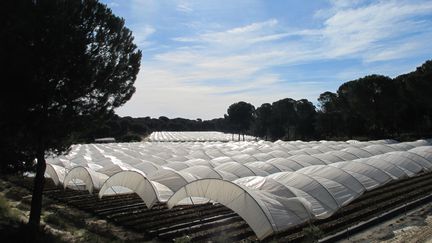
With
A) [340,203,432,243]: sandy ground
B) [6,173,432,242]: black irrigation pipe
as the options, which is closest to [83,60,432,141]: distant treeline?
[6,173,432,242]: black irrigation pipe

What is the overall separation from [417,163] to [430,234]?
13.8 metres

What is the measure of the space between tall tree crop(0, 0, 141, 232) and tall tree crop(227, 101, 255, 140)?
10988cm

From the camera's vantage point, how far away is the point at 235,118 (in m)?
127

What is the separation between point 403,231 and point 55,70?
14191 mm

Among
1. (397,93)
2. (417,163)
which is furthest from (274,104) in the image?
(417,163)

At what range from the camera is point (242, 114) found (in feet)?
413

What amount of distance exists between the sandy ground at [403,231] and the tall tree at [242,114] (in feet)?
359

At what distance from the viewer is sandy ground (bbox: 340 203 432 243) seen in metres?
13.0

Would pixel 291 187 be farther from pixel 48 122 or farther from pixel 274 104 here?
pixel 274 104

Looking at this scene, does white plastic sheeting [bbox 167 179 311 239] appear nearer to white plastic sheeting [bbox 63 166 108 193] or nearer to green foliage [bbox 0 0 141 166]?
green foliage [bbox 0 0 141 166]

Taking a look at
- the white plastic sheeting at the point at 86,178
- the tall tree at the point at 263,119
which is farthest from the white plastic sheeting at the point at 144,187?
the tall tree at the point at 263,119

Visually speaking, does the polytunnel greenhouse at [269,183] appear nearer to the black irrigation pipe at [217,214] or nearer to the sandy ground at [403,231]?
the black irrigation pipe at [217,214]

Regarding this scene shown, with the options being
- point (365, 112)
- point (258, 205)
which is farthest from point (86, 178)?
point (365, 112)

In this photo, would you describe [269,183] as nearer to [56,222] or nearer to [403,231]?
[403,231]
